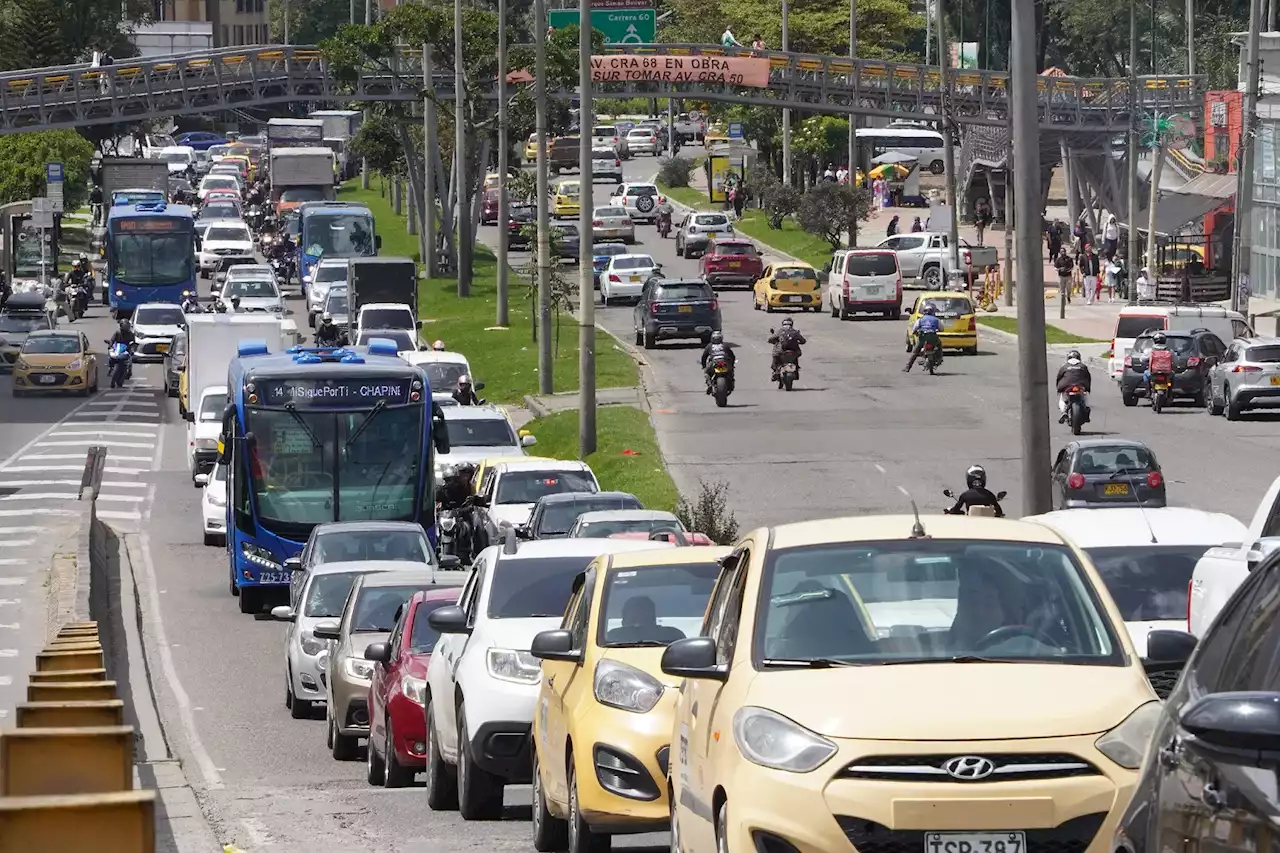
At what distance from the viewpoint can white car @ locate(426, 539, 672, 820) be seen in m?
13.5

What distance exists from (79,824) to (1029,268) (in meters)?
15.7

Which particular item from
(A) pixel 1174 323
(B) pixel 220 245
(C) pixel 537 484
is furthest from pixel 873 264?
(C) pixel 537 484

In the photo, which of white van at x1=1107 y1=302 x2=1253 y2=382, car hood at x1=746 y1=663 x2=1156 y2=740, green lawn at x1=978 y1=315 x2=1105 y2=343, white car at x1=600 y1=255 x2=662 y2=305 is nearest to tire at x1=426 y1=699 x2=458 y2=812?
car hood at x1=746 y1=663 x2=1156 y2=740

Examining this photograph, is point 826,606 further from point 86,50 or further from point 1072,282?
point 86,50

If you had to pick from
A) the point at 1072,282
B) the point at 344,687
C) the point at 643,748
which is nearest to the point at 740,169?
the point at 1072,282

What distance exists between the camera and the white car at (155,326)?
211 ft

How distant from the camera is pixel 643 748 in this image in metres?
11.2

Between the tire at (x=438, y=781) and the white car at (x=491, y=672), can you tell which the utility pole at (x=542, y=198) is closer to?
the white car at (x=491, y=672)

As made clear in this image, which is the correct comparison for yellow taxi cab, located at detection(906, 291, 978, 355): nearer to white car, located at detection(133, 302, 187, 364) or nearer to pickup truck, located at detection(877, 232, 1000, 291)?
pickup truck, located at detection(877, 232, 1000, 291)

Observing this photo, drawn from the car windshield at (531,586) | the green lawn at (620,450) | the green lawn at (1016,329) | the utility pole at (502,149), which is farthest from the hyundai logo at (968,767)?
the utility pole at (502,149)

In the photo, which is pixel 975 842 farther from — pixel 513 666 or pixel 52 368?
pixel 52 368

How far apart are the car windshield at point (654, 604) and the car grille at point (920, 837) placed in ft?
12.9

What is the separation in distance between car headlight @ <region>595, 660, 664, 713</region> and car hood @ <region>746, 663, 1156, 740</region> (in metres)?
2.89

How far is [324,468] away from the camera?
1180 inches
